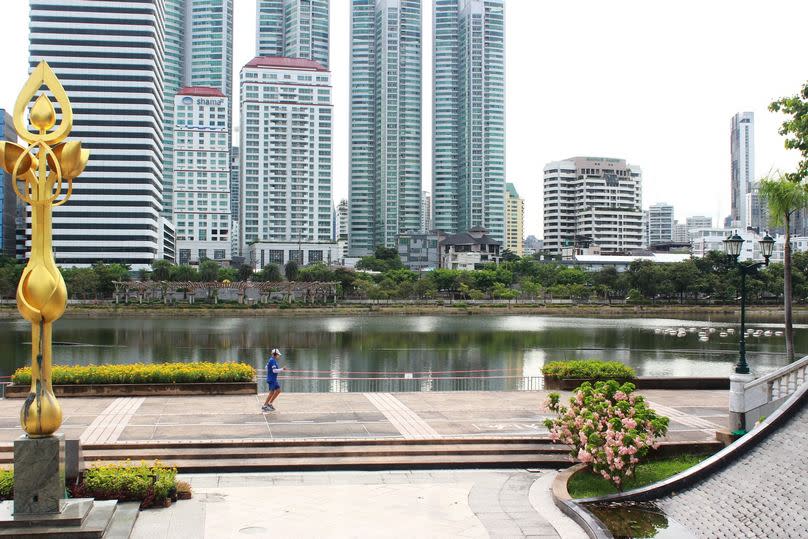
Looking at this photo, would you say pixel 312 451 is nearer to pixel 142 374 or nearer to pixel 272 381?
pixel 272 381

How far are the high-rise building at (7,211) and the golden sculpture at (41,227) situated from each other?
141 m

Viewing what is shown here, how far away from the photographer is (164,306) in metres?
111

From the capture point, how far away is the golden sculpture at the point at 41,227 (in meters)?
12.7

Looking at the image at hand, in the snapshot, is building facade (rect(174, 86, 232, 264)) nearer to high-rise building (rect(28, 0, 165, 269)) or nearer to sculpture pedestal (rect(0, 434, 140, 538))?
high-rise building (rect(28, 0, 165, 269))

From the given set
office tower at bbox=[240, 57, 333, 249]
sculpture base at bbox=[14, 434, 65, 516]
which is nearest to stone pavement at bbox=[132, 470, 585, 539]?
sculpture base at bbox=[14, 434, 65, 516]

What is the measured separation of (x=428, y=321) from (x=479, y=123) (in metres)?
111

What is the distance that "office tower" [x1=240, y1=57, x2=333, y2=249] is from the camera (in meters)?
178

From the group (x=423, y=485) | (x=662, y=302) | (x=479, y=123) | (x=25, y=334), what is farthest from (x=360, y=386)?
(x=479, y=123)

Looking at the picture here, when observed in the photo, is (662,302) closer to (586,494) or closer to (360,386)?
(360,386)

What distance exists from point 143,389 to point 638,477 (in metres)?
16.5

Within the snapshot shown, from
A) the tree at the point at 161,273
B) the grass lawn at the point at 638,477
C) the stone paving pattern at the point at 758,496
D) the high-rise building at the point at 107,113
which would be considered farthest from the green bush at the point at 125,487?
the high-rise building at the point at 107,113

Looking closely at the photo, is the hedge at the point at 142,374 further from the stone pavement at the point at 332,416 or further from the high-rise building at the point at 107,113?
the high-rise building at the point at 107,113

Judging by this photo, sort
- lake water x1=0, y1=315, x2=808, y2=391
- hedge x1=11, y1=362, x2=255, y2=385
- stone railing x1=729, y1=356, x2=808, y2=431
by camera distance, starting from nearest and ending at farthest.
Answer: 1. stone railing x1=729, y1=356, x2=808, y2=431
2. hedge x1=11, y1=362, x2=255, y2=385
3. lake water x1=0, y1=315, x2=808, y2=391

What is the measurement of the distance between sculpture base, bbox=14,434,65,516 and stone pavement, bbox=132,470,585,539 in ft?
4.93
